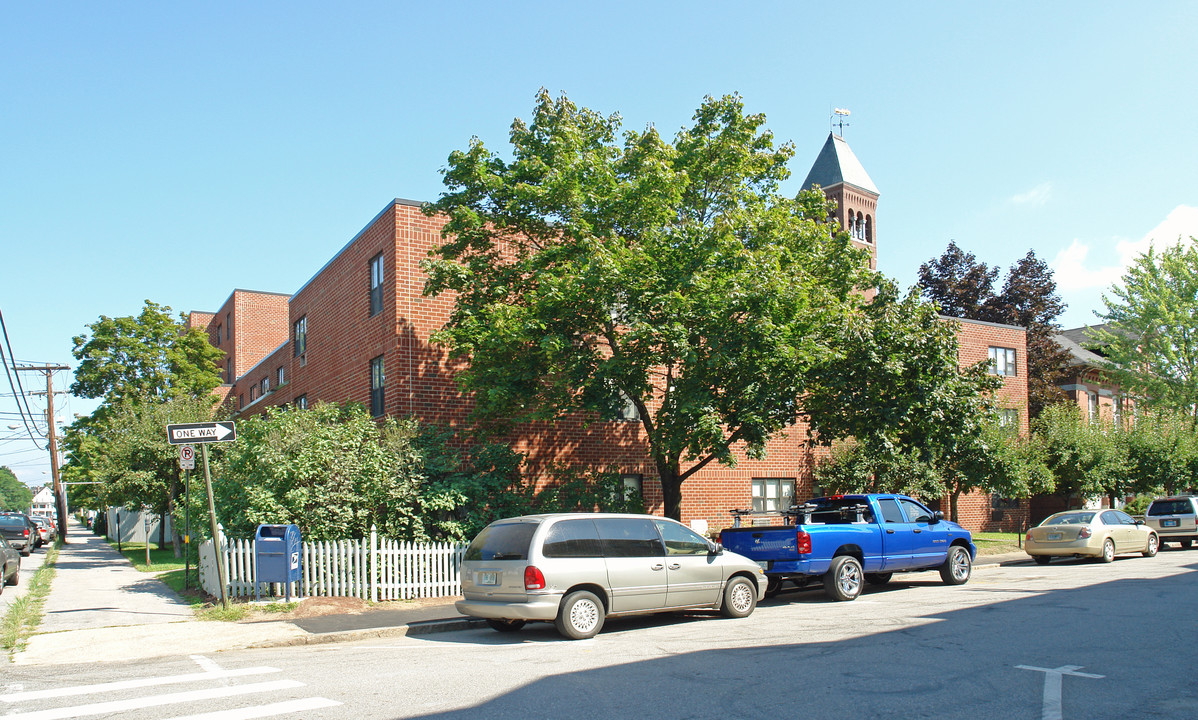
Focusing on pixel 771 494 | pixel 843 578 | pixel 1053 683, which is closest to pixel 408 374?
pixel 843 578

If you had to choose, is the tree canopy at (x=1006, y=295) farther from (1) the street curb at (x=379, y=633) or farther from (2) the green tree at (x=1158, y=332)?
(1) the street curb at (x=379, y=633)

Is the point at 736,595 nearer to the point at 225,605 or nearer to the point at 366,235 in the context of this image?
the point at 225,605

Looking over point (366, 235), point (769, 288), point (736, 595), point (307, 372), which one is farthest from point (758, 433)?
point (307, 372)

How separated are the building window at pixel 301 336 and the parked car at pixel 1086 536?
21.4 m

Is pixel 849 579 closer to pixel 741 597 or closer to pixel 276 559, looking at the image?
pixel 741 597

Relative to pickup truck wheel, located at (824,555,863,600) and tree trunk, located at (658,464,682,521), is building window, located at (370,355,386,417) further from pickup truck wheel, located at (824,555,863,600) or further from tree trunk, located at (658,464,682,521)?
pickup truck wheel, located at (824,555,863,600)

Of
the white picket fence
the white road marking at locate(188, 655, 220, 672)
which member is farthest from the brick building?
the white road marking at locate(188, 655, 220, 672)

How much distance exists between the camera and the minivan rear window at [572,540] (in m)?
10.5

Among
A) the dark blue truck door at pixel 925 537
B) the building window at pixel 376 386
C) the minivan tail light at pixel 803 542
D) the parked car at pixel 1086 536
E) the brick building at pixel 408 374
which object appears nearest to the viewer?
the minivan tail light at pixel 803 542

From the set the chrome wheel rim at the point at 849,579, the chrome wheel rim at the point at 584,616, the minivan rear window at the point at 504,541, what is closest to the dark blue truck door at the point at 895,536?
the chrome wheel rim at the point at 849,579

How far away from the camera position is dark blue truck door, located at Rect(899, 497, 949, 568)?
52.0 feet

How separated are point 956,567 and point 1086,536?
22.2 ft

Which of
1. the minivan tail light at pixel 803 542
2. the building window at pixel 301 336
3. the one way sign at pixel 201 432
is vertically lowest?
the minivan tail light at pixel 803 542

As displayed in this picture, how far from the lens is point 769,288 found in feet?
47.9
